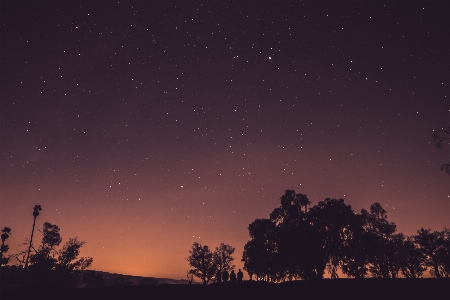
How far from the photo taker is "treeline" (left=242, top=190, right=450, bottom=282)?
37906 mm

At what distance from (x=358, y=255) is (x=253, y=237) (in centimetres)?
1562

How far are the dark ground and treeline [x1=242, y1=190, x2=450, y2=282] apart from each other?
20.4 meters

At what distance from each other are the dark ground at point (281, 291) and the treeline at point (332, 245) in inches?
802

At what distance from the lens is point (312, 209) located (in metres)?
40.8

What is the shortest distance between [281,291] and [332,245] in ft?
79.8

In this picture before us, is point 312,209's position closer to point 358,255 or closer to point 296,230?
point 296,230

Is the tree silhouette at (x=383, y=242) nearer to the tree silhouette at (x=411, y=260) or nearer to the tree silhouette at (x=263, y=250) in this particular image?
the tree silhouette at (x=411, y=260)

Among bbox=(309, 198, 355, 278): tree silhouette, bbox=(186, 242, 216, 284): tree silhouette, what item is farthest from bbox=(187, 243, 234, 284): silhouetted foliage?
bbox=(309, 198, 355, 278): tree silhouette

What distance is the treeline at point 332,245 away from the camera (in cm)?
3791

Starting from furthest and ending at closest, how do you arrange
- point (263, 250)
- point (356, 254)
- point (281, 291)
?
point (263, 250) → point (356, 254) → point (281, 291)

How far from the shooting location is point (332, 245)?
128ft

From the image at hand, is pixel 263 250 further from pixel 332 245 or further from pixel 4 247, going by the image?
pixel 4 247

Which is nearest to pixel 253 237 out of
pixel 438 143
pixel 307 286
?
pixel 307 286

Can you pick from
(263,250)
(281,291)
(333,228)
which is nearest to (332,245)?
(333,228)
